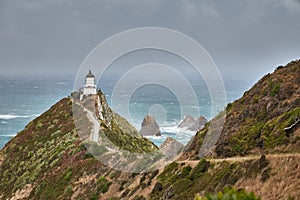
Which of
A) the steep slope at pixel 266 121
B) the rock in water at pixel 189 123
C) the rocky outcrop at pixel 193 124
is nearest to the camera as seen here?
the steep slope at pixel 266 121

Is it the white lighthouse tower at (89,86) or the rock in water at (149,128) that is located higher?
the white lighthouse tower at (89,86)

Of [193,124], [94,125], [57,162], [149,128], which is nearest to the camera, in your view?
[57,162]

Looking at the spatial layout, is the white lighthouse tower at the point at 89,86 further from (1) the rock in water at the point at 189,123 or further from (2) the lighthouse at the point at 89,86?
(1) the rock in water at the point at 189,123

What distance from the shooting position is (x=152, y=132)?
10062cm

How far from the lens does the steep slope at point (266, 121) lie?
930 inches

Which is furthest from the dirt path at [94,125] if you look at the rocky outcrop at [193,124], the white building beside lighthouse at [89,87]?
the rocky outcrop at [193,124]

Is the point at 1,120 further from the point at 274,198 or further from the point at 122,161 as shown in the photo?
the point at 274,198

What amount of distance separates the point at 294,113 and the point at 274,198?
37.7 ft

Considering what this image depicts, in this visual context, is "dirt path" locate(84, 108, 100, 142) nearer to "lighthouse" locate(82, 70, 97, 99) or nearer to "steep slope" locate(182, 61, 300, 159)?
"lighthouse" locate(82, 70, 97, 99)

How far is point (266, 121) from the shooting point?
99.8ft

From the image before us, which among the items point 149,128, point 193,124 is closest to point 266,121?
point 193,124

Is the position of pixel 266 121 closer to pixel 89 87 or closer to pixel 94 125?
pixel 94 125

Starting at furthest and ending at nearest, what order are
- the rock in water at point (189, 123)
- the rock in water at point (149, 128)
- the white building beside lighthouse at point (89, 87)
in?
the rock in water at point (149, 128) → the rock in water at point (189, 123) → the white building beside lighthouse at point (89, 87)

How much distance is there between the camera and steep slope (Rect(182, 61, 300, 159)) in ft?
77.5
